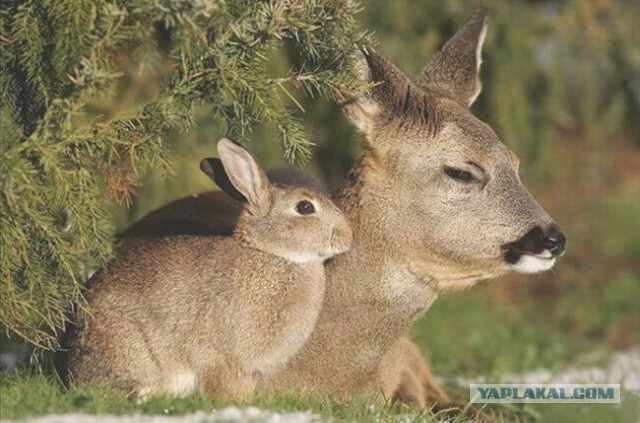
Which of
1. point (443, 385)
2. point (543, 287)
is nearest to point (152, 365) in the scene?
point (443, 385)

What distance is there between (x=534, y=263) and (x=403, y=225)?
0.68 m

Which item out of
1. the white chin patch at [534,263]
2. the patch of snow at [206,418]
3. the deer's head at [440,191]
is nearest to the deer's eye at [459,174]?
the deer's head at [440,191]

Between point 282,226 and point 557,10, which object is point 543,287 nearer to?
point 557,10

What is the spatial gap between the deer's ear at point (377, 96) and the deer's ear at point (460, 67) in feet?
1.82

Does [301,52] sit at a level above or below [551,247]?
above

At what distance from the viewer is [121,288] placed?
636cm

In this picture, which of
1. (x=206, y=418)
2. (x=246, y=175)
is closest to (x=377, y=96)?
(x=246, y=175)

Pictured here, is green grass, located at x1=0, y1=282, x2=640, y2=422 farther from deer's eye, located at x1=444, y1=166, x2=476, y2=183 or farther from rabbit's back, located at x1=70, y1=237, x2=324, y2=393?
deer's eye, located at x1=444, y1=166, x2=476, y2=183

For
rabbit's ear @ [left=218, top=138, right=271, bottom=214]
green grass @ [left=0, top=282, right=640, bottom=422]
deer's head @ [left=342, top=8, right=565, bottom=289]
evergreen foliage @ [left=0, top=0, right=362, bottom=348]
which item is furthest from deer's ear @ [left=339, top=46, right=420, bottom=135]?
green grass @ [left=0, top=282, right=640, bottom=422]

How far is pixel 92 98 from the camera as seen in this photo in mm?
6148

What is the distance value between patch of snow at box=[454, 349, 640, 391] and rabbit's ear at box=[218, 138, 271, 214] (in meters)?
2.91

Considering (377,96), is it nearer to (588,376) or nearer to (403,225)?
(403,225)

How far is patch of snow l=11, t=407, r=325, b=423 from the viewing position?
5.37 meters

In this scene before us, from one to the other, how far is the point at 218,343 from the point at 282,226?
66cm
